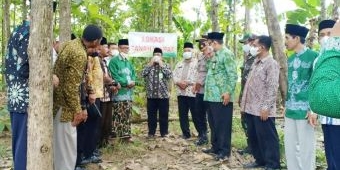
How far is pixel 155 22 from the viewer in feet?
44.3

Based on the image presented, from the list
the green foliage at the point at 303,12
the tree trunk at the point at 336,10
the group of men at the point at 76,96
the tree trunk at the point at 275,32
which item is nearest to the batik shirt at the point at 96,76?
the group of men at the point at 76,96

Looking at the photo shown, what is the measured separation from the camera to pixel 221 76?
570cm

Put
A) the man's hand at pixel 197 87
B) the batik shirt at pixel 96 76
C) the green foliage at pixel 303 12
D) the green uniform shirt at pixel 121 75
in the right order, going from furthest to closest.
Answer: the man's hand at pixel 197 87 < the green uniform shirt at pixel 121 75 < the green foliage at pixel 303 12 < the batik shirt at pixel 96 76

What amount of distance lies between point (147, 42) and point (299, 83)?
16.7 ft

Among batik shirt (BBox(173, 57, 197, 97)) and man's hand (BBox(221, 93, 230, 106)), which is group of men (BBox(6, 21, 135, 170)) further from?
man's hand (BBox(221, 93, 230, 106))

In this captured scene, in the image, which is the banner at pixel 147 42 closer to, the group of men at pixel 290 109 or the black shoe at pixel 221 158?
the group of men at pixel 290 109

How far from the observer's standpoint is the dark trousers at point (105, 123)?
6046mm

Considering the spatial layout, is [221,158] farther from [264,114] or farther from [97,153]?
[97,153]

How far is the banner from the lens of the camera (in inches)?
352

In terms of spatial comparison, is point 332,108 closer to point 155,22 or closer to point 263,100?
point 263,100

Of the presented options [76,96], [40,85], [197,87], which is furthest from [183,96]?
[40,85]

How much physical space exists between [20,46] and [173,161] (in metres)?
3.02

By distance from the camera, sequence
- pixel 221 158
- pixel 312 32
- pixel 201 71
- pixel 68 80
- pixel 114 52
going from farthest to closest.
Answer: pixel 312 32 < pixel 201 71 < pixel 114 52 < pixel 221 158 < pixel 68 80

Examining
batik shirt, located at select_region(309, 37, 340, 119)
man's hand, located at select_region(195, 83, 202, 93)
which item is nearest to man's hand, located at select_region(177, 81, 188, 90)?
man's hand, located at select_region(195, 83, 202, 93)
